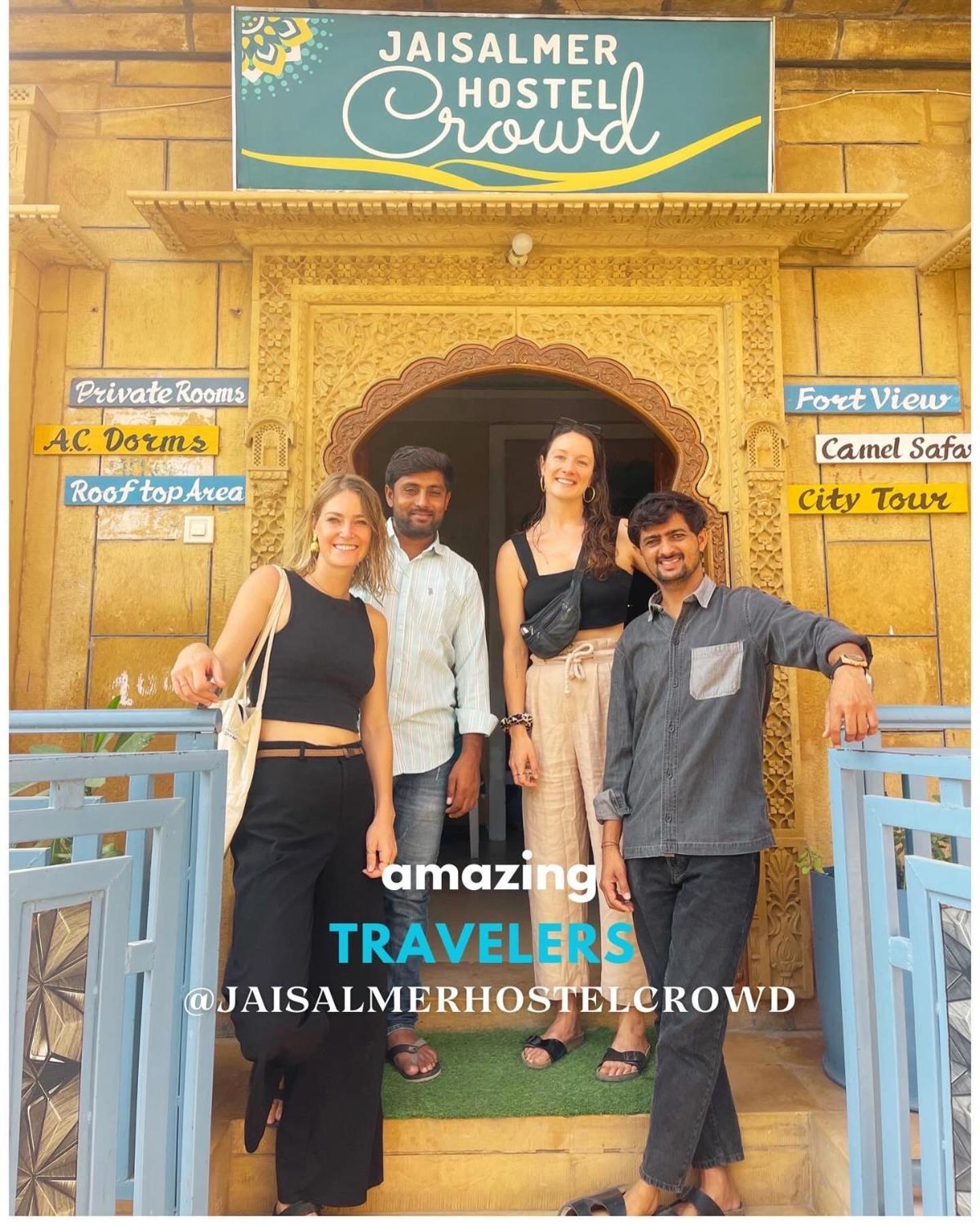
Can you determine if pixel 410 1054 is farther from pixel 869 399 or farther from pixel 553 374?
pixel 869 399

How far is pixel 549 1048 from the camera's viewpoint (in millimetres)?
2539

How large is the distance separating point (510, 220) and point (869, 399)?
1519mm

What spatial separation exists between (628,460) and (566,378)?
2.08m

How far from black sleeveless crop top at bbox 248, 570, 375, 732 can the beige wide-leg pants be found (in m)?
0.67

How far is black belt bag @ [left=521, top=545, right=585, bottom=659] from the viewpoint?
257 centimetres

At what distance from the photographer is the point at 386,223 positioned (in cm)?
313

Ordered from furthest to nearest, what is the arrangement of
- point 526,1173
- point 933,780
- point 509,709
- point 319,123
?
point 933,780 < point 319,123 < point 509,709 < point 526,1173

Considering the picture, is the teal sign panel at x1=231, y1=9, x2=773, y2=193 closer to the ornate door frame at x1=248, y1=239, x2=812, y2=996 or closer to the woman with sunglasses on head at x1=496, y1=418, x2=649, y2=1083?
the ornate door frame at x1=248, y1=239, x2=812, y2=996

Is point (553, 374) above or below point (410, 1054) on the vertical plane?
above

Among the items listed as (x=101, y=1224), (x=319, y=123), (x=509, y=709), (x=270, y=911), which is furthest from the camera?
(x=319, y=123)

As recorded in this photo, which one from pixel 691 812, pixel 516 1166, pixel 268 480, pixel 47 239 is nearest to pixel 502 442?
pixel 268 480

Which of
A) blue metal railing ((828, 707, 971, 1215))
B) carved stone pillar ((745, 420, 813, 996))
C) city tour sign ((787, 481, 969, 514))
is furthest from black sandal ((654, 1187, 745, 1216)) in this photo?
city tour sign ((787, 481, 969, 514))

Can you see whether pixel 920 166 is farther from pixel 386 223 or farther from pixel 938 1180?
pixel 938 1180

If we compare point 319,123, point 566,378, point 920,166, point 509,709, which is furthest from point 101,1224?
point 920,166
